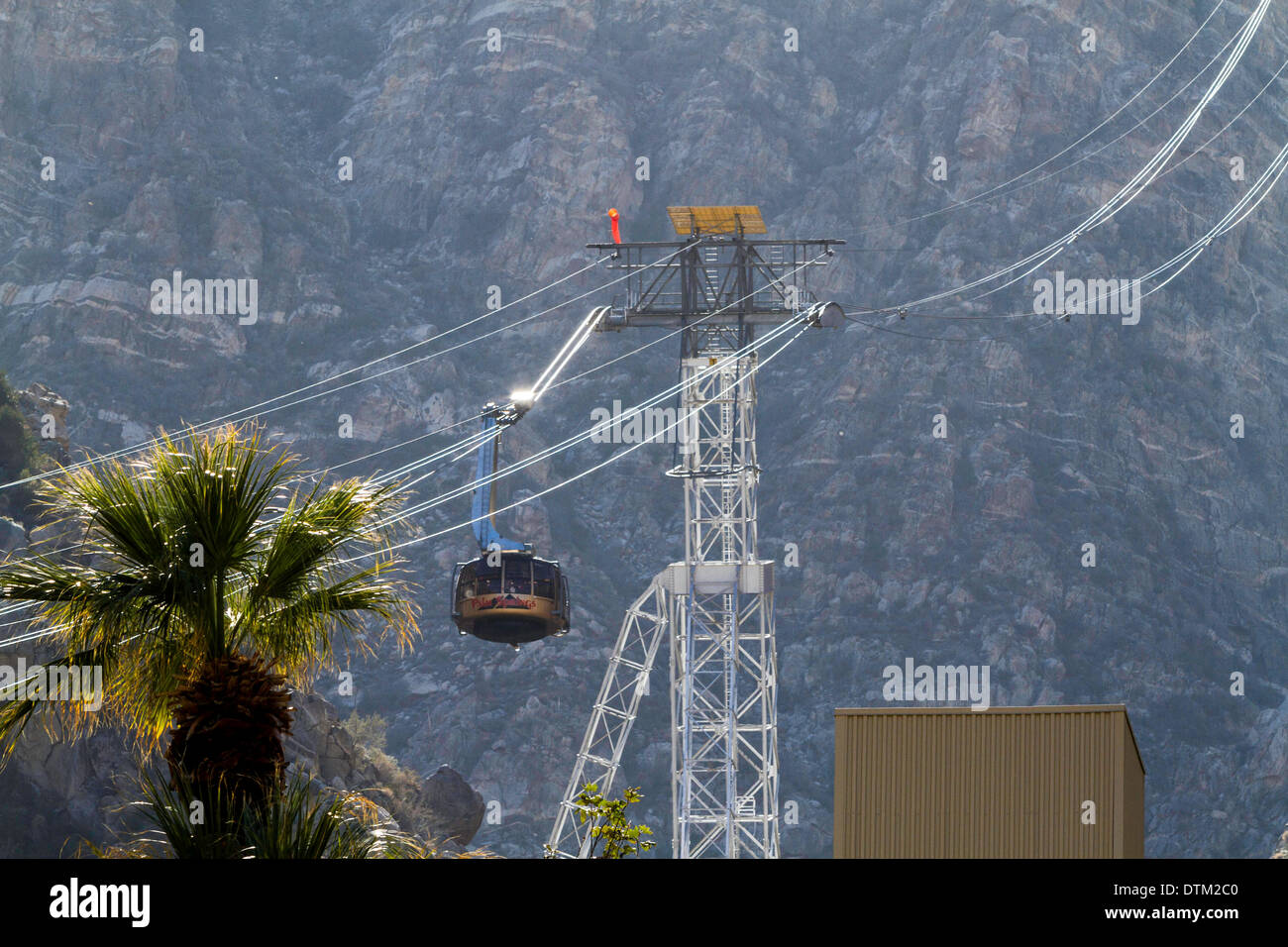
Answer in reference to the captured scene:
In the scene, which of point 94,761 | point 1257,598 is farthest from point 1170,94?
point 94,761

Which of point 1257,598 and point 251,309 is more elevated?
point 251,309

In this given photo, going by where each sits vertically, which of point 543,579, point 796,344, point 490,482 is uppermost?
point 796,344

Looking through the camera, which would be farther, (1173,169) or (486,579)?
(1173,169)

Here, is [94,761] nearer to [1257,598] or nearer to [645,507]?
[645,507]

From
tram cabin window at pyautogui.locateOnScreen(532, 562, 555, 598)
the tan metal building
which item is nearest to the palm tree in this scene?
the tan metal building

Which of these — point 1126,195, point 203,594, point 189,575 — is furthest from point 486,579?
point 1126,195

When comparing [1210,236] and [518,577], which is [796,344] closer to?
[1210,236]
